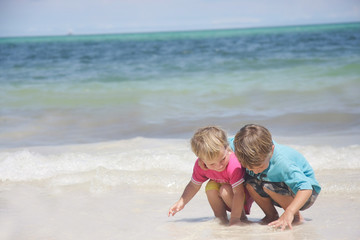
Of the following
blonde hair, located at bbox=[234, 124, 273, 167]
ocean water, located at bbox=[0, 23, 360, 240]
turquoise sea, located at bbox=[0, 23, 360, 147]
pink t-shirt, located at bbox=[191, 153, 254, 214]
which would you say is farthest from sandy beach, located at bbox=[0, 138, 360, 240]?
turquoise sea, located at bbox=[0, 23, 360, 147]

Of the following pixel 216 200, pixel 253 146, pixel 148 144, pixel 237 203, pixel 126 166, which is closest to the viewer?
pixel 253 146

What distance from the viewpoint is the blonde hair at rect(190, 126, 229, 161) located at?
230cm

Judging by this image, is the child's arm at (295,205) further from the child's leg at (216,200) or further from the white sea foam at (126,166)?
the white sea foam at (126,166)

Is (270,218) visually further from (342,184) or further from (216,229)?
(342,184)

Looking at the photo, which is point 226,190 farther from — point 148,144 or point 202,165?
point 148,144

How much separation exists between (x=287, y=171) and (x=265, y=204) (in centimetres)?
32

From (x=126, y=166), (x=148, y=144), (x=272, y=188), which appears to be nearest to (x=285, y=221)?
(x=272, y=188)

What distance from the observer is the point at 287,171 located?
2305mm

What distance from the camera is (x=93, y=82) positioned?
1140cm

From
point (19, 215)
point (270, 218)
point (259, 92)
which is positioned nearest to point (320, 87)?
point (259, 92)

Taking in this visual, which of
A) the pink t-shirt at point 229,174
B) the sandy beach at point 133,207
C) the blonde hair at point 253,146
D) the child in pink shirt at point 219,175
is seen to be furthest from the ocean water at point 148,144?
the blonde hair at point 253,146

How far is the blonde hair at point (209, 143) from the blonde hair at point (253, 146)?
4.4 inches

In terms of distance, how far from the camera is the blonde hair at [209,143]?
90.6 inches

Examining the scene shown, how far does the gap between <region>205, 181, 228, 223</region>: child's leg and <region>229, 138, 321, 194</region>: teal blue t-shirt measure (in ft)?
0.92
